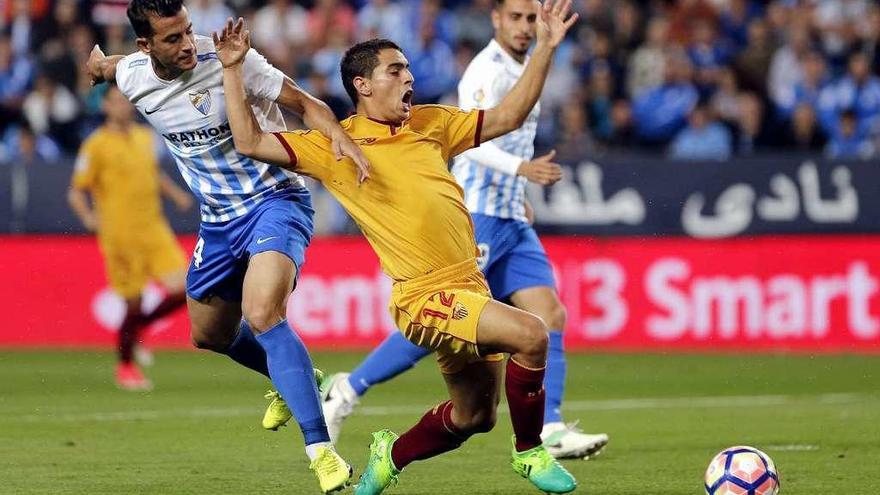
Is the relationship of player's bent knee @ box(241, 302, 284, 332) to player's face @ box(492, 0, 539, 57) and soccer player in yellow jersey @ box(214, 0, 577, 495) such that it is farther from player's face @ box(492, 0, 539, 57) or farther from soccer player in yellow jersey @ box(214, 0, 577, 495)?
player's face @ box(492, 0, 539, 57)

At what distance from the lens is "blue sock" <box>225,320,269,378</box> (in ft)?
28.6

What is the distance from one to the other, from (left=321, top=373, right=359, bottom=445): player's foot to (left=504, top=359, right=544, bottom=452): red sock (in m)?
2.67

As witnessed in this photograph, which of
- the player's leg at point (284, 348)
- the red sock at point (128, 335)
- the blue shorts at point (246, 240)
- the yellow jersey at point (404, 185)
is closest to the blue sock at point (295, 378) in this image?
the player's leg at point (284, 348)

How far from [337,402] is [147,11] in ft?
9.17

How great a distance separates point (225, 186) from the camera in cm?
821

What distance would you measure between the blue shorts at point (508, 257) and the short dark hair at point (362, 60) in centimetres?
224

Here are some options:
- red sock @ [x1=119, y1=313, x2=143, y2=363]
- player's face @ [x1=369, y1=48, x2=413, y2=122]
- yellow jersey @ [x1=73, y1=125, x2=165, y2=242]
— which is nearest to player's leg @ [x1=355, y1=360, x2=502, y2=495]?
player's face @ [x1=369, y1=48, x2=413, y2=122]

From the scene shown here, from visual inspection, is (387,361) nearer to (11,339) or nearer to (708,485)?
(708,485)

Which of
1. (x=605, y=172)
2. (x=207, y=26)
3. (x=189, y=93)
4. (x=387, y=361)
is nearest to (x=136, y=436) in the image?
(x=387, y=361)

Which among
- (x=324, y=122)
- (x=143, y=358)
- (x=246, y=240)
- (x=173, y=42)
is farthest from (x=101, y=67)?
(x=143, y=358)

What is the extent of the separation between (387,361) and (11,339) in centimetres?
830

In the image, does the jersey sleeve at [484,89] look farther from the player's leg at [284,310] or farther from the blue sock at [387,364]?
the player's leg at [284,310]

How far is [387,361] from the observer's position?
9773mm

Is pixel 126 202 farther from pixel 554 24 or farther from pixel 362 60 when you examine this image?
pixel 554 24
